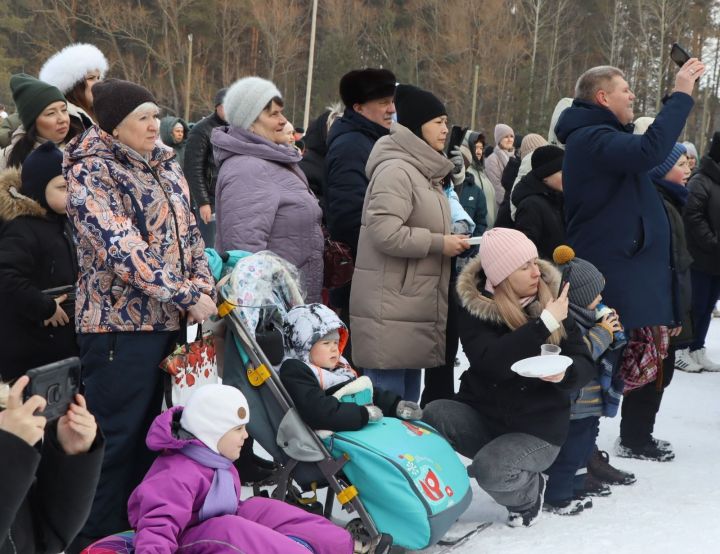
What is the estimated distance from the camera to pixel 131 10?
3916 centimetres

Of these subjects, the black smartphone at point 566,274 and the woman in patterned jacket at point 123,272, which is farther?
the black smartphone at point 566,274

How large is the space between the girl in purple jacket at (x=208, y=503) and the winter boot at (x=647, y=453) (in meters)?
2.35

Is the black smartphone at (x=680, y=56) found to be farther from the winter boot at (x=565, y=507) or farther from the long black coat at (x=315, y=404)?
the long black coat at (x=315, y=404)

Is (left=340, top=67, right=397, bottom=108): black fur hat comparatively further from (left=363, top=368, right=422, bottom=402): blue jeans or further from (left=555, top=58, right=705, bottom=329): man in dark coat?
(left=363, top=368, right=422, bottom=402): blue jeans

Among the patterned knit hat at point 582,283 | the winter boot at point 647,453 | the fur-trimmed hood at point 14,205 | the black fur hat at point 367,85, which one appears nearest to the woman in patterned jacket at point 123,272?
the fur-trimmed hood at point 14,205

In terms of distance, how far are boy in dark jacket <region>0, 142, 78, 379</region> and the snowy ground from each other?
44.4 inches

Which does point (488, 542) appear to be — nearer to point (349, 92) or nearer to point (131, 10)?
point (349, 92)

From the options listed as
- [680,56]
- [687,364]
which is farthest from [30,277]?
[687,364]

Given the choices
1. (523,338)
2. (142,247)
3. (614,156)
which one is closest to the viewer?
(142,247)

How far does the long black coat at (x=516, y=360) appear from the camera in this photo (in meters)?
3.72

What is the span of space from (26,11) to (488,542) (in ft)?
133

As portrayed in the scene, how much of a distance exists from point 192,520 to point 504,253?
172 centimetres

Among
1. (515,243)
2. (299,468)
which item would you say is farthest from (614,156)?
(299,468)

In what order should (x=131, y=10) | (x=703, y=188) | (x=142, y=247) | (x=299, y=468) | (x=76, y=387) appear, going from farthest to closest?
(x=131, y=10)
(x=703, y=188)
(x=299, y=468)
(x=142, y=247)
(x=76, y=387)
